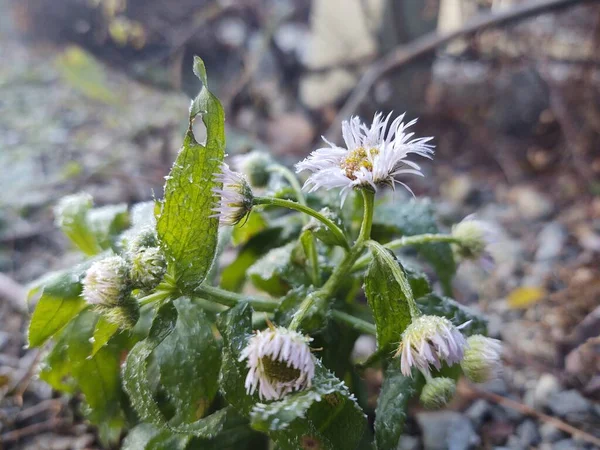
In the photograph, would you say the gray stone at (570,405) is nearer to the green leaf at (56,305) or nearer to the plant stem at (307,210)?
the plant stem at (307,210)

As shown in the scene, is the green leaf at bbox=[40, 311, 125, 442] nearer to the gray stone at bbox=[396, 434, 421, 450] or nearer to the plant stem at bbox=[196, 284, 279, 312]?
the plant stem at bbox=[196, 284, 279, 312]

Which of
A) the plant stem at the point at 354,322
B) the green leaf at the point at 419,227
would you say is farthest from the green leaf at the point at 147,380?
the green leaf at the point at 419,227

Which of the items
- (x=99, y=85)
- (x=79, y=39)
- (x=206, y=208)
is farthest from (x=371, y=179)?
(x=79, y=39)

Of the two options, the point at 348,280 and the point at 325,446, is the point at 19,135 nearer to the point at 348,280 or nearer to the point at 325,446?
the point at 348,280

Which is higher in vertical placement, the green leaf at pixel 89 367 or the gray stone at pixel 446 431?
the green leaf at pixel 89 367

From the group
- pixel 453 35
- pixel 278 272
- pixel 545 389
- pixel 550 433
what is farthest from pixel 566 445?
pixel 453 35
